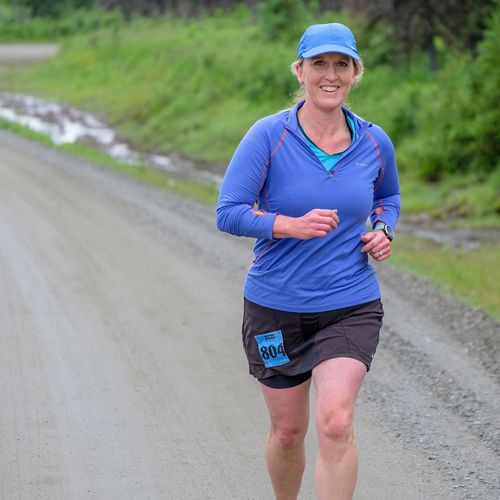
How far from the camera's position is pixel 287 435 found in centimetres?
406

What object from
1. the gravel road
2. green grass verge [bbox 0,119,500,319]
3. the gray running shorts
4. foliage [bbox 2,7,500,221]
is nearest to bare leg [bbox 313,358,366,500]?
the gray running shorts

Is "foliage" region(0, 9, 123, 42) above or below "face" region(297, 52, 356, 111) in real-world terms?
below

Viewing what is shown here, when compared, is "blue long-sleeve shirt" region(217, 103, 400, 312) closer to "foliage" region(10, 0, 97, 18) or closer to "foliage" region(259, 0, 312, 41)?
"foliage" region(259, 0, 312, 41)

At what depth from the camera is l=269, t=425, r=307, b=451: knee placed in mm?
4043

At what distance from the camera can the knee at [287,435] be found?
13.3 feet

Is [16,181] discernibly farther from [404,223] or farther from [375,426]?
[375,426]

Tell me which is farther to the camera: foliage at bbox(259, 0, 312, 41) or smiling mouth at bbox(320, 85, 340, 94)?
foliage at bbox(259, 0, 312, 41)

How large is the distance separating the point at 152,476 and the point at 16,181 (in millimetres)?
11714

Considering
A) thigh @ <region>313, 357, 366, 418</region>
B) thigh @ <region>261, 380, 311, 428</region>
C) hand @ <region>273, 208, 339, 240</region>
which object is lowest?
thigh @ <region>261, 380, 311, 428</region>

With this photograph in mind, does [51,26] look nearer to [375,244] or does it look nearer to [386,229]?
[386,229]

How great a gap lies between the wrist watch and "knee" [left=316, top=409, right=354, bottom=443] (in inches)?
29.7

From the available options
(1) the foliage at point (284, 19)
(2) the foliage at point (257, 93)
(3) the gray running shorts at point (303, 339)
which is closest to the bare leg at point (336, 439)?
(3) the gray running shorts at point (303, 339)

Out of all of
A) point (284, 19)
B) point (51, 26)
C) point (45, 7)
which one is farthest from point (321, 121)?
point (45, 7)

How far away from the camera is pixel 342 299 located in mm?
3902
